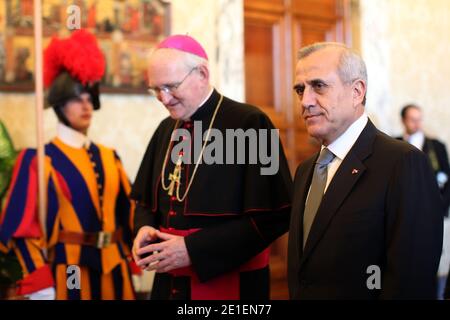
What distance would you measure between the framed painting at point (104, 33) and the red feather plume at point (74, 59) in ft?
1.29

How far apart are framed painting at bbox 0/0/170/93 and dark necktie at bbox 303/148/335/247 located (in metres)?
2.28

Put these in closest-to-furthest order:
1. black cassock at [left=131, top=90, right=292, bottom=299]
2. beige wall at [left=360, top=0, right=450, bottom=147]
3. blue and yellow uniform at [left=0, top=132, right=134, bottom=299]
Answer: black cassock at [left=131, top=90, right=292, bottom=299] → blue and yellow uniform at [left=0, top=132, right=134, bottom=299] → beige wall at [left=360, top=0, right=450, bottom=147]

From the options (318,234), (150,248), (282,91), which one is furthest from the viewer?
(282,91)

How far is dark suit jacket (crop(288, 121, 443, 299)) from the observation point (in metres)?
1.84

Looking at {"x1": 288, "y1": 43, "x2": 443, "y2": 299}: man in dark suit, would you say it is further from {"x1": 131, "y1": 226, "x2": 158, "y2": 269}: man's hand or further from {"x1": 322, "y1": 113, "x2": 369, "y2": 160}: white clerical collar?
{"x1": 131, "y1": 226, "x2": 158, "y2": 269}: man's hand

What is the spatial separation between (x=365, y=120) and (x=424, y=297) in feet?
1.99

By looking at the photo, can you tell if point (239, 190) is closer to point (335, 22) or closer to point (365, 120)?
point (365, 120)

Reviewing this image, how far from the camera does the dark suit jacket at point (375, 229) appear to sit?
1842mm

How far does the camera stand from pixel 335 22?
5.48 m

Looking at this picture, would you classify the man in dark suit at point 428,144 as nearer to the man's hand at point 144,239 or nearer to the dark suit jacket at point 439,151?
the dark suit jacket at point 439,151

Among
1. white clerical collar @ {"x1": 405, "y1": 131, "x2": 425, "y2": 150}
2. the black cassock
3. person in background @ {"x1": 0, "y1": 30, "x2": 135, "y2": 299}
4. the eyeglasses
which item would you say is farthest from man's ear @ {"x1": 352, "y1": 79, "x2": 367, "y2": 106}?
white clerical collar @ {"x1": 405, "y1": 131, "x2": 425, "y2": 150}

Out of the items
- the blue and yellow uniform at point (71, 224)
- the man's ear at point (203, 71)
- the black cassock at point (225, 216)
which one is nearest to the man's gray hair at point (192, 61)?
the man's ear at point (203, 71)

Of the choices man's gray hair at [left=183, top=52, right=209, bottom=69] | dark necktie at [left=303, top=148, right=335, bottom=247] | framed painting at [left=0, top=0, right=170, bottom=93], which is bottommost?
dark necktie at [left=303, top=148, right=335, bottom=247]
